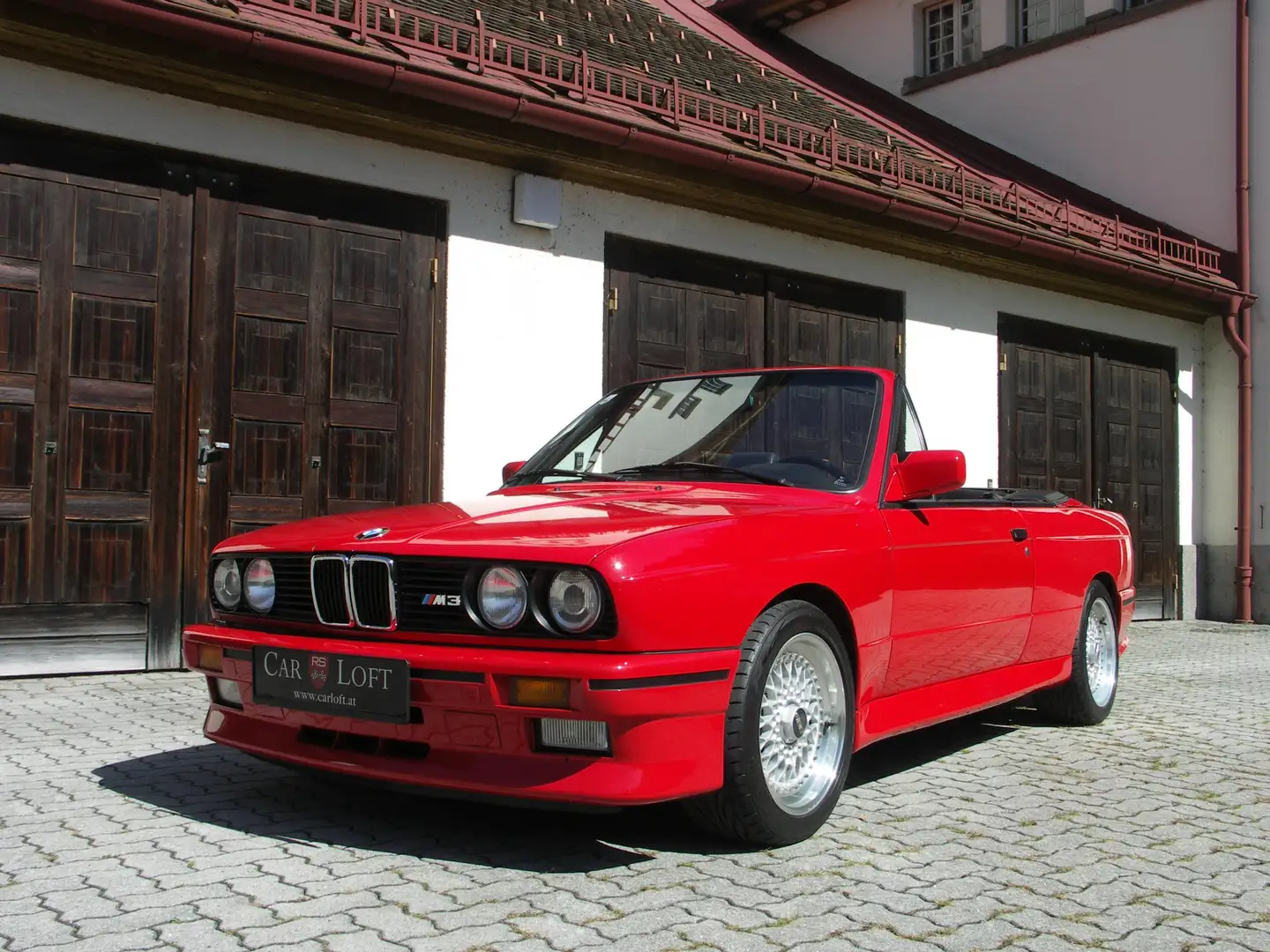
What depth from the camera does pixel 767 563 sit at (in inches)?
130

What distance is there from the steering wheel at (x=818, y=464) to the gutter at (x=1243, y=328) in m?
11.1

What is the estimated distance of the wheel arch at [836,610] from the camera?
3.52m

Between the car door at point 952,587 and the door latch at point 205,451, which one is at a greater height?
the door latch at point 205,451

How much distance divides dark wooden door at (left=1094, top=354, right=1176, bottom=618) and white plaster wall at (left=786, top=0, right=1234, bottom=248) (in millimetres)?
1985

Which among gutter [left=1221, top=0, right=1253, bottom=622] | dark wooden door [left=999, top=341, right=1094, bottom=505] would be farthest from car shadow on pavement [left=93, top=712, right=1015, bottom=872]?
gutter [left=1221, top=0, right=1253, bottom=622]

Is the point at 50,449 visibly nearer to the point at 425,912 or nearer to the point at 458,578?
the point at 458,578

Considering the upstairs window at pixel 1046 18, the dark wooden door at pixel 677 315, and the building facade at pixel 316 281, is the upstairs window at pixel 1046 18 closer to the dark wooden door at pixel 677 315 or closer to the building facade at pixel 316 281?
the building facade at pixel 316 281

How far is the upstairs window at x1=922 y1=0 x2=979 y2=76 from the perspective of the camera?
53.7 ft

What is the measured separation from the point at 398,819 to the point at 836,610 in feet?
4.70

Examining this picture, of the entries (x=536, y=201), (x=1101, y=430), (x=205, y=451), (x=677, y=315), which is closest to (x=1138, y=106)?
(x=1101, y=430)

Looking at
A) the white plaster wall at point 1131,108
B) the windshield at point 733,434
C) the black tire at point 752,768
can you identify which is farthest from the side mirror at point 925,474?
the white plaster wall at point 1131,108

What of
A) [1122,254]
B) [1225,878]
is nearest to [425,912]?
[1225,878]

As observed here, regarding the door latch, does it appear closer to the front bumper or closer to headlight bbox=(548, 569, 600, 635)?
the front bumper

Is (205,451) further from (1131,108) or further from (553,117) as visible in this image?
(1131,108)
